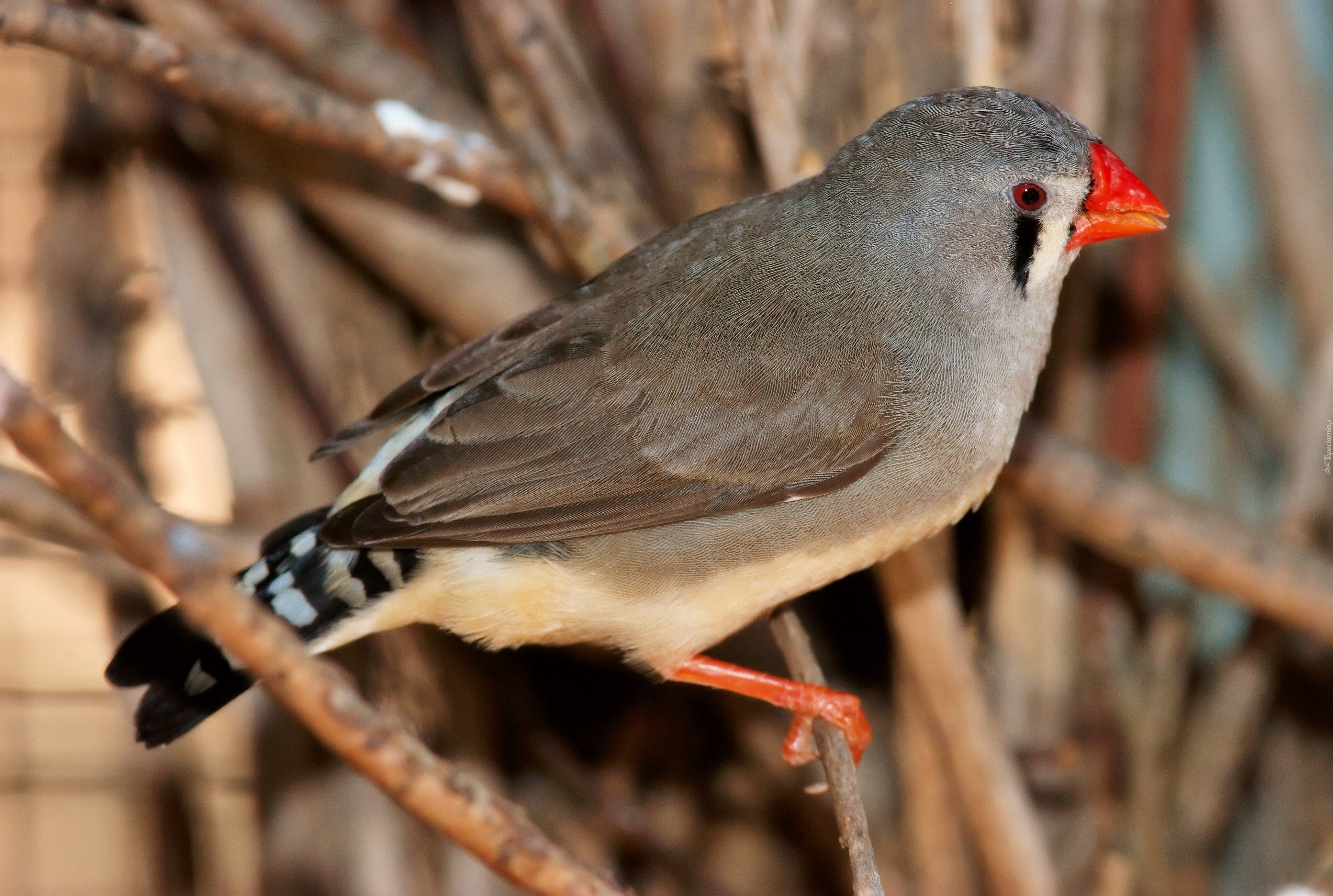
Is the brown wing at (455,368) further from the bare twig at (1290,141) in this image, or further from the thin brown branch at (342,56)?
the bare twig at (1290,141)

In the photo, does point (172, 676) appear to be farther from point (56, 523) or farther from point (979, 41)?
point (979, 41)

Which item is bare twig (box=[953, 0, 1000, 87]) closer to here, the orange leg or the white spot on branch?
the white spot on branch

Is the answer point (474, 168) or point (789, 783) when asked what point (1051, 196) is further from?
point (789, 783)

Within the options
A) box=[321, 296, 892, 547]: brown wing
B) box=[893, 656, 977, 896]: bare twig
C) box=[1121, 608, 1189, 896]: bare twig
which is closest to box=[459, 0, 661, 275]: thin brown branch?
box=[321, 296, 892, 547]: brown wing

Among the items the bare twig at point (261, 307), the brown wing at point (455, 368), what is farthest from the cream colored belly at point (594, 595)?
the bare twig at point (261, 307)

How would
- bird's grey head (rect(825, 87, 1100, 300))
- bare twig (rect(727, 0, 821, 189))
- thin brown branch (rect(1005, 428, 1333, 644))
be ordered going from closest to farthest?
bird's grey head (rect(825, 87, 1100, 300)), bare twig (rect(727, 0, 821, 189)), thin brown branch (rect(1005, 428, 1333, 644))

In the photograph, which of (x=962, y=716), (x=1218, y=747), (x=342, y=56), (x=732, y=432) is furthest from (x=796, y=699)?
(x=342, y=56)
